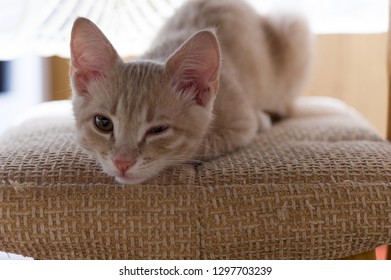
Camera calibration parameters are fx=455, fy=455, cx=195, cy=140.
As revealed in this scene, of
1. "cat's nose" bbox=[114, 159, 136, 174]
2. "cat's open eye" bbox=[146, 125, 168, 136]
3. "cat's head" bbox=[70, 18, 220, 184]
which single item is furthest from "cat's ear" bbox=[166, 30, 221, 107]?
"cat's nose" bbox=[114, 159, 136, 174]

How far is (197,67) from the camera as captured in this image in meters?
1.06

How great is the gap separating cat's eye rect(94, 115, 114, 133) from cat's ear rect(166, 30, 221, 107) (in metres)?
0.18

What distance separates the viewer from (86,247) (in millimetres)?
951

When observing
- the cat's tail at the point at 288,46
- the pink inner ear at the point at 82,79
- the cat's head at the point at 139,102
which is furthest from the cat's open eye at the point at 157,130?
the cat's tail at the point at 288,46

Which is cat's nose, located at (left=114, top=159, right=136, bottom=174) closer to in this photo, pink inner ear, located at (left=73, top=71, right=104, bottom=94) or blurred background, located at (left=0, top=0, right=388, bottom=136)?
pink inner ear, located at (left=73, top=71, right=104, bottom=94)

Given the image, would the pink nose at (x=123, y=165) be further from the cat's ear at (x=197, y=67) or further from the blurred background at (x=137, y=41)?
the blurred background at (x=137, y=41)

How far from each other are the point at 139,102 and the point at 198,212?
0.91 ft

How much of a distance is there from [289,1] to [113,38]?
29.7 inches

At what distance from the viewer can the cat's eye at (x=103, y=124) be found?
1027 mm

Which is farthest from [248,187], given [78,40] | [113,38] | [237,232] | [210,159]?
[113,38]

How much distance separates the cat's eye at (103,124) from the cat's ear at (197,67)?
177mm

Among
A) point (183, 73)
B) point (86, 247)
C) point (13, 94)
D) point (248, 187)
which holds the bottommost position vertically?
point (13, 94)
